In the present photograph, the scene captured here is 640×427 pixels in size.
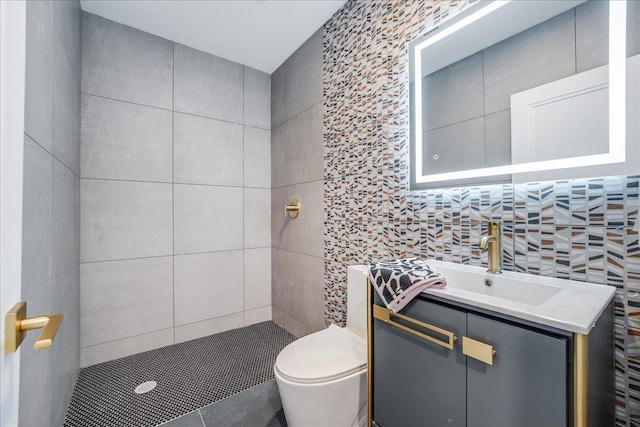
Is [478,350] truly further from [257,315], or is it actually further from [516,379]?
[257,315]

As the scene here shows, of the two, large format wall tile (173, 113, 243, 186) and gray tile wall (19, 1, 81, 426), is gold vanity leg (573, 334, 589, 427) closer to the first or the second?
gray tile wall (19, 1, 81, 426)

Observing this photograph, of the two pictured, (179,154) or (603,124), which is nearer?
(603,124)

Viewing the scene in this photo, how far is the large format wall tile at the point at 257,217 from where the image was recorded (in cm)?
266

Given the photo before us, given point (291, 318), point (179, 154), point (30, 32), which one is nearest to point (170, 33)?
point (179, 154)

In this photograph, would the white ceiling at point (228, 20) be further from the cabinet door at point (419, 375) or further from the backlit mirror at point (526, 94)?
the cabinet door at point (419, 375)

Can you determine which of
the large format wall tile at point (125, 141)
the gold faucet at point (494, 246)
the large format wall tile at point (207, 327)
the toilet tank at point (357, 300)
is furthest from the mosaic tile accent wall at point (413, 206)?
the large format wall tile at point (125, 141)

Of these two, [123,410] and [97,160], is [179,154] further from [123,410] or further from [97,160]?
[123,410]

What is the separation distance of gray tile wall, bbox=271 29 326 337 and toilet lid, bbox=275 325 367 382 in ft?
1.94

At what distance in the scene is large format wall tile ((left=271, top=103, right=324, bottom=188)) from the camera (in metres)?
2.16

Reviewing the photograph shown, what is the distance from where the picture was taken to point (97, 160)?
1.99 metres

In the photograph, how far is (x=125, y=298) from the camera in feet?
6.88

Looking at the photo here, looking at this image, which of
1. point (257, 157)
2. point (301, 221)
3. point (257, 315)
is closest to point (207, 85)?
point (257, 157)

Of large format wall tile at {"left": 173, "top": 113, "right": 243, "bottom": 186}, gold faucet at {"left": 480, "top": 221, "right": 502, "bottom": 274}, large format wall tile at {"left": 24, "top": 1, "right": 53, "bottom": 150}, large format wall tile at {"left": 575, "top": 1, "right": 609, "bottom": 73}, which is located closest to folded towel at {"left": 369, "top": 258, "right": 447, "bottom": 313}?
gold faucet at {"left": 480, "top": 221, "right": 502, "bottom": 274}

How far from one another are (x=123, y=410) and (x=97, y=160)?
5.30 feet
